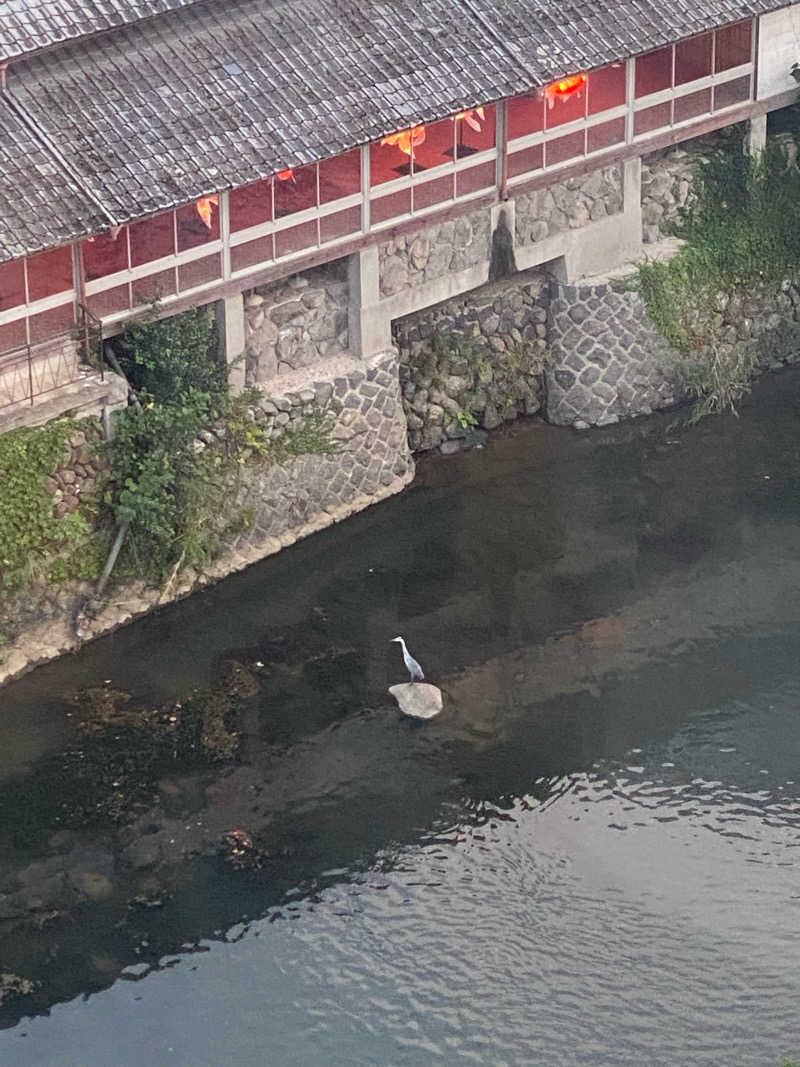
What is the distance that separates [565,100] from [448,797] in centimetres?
1253

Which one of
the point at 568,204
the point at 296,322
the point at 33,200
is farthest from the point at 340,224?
the point at 33,200

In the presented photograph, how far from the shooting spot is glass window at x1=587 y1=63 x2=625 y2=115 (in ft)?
127

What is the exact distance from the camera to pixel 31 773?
32281mm

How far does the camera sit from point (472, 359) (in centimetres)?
3978

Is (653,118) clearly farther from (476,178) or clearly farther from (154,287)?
(154,287)

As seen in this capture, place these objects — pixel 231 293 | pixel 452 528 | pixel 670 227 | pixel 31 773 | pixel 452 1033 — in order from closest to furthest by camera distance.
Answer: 1. pixel 452 1033
2. pixel 31 773
3. pixel 231 293
4. pixel 452 528
5. pixel 670 227

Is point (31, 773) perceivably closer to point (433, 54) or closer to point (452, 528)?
point (452, 528)

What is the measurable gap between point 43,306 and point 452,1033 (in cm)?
1202

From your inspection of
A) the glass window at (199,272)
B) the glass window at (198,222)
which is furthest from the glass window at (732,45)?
the glass window at (199,272)

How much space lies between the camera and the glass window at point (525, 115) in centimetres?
3794

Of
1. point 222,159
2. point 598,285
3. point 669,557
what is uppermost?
point 222,159

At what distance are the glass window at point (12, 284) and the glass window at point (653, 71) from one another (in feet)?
38.8

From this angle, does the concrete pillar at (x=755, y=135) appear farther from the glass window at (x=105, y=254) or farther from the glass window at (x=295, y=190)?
the glass window at (x=105, y=254)

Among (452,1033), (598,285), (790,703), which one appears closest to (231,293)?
(598,285)
